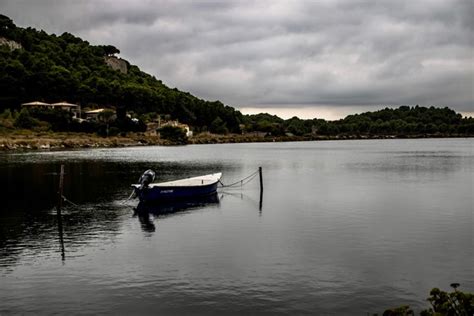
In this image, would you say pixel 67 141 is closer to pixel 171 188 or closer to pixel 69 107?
pixel 69 107

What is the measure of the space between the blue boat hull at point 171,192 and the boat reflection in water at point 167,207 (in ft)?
1.08

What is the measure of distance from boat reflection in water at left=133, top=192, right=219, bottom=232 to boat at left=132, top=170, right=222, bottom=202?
1.12 ft

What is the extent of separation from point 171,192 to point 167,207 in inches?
81.3

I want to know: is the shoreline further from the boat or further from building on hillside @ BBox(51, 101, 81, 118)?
the boat

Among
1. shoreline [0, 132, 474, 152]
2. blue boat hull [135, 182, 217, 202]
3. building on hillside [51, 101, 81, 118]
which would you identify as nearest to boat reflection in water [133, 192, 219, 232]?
blue boat hull [135, 182, 217, 202]

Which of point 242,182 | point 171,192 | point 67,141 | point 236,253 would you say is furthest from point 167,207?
point 67,141

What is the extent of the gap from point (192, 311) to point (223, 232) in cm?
1284

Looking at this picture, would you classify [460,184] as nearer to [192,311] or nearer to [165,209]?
[165,209]

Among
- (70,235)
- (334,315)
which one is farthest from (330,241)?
(70,235)

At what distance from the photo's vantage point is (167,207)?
3950 cm

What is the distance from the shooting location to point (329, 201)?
42.1 meters

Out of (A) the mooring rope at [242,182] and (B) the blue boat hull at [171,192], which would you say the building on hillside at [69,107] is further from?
(B) the blue boat hull at [171,192]

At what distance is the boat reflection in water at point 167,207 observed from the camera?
34956mm

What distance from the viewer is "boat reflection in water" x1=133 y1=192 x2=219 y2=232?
34956mm
